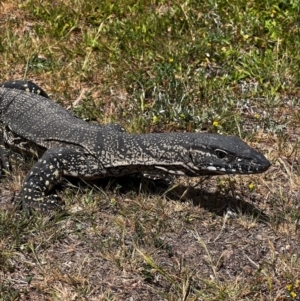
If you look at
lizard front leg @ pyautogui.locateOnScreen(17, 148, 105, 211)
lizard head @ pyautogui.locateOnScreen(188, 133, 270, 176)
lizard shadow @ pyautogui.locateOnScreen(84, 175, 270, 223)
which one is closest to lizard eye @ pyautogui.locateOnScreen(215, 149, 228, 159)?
lizard head @ pyautogui.locateOnScreen(188, 133, 270, 176)

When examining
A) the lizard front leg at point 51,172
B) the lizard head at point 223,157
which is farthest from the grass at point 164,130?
the lizard head at point 223,157

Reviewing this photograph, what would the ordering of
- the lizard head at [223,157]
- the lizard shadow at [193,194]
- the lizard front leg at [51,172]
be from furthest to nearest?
1. the lizard shadow at [193,194]
2. the lizard front leg at [51,172]
3. the lizard head at [223,157]

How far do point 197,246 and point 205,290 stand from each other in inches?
27.4

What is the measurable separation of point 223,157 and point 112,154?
1.14m

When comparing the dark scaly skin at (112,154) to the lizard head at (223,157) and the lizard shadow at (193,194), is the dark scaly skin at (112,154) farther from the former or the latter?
the lizard shadow at (193,194)

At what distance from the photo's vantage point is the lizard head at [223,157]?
24.5ft

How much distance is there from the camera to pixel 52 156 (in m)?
7.97

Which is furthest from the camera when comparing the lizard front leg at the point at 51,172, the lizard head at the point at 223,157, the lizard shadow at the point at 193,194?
the lizard shadow at the point at 193,194

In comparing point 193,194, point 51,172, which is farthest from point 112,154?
point 193,194

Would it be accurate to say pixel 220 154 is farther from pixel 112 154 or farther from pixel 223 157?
pixel 112 154

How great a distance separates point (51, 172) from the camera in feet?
25.9

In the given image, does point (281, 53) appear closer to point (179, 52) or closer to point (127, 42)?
point (179, 52)

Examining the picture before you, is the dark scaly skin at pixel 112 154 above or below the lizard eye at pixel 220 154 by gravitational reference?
below

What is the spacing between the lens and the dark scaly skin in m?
7.54
